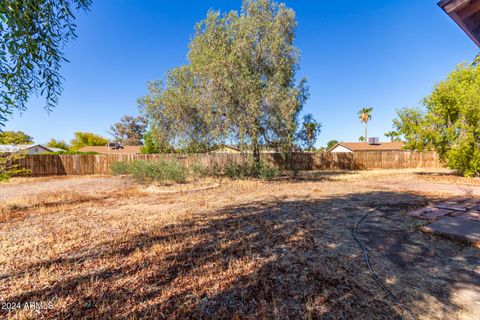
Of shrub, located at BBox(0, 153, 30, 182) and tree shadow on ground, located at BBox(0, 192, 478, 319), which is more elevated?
shrub, located at BBox(0, 153, 30, 182)

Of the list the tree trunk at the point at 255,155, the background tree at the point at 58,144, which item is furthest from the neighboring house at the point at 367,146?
the background tree at the point at 58,144

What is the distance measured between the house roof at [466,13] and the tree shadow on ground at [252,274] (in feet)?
9.02

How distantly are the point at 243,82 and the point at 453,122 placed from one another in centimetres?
1093

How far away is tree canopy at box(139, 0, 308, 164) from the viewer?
396 inches

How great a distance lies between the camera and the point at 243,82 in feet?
32.4

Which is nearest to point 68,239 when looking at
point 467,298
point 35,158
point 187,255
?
point 187,255

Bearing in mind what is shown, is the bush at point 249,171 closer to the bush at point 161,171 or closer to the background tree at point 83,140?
the bush at point 161,171

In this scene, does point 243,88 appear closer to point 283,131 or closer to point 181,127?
point 283,131

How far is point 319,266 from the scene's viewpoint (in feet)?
7.76

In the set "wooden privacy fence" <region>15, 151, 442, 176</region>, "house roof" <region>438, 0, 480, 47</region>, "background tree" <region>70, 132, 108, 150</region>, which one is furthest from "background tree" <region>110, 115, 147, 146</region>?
"house roof" <region>438, 0, 480, 47</region>

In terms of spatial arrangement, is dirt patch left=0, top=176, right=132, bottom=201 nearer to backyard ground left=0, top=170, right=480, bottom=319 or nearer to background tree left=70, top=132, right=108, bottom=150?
backyard ground left=0, top=170, right=480, bottom=319

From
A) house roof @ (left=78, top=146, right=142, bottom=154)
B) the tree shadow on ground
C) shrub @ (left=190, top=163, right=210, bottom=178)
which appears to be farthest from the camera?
house roof @ (left=78, top=146, right=142, bottom=154)

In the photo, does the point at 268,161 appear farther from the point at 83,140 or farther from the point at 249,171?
the point at 83,140

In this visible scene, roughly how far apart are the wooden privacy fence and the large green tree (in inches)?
284
